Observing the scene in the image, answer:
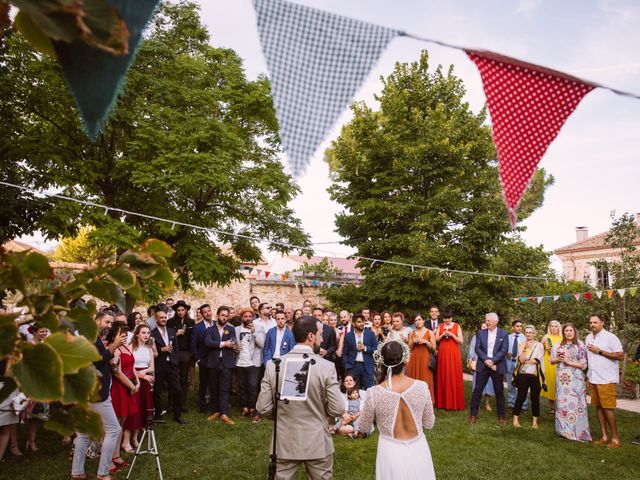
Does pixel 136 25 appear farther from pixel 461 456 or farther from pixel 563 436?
pixel 563 436

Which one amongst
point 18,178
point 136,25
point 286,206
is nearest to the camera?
point 136,25

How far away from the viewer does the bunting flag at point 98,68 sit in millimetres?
1311

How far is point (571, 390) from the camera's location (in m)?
7.61

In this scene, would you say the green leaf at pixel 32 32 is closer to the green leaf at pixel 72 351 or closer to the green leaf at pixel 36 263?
the green leaf at pixel 36 263

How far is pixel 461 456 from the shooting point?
21.1ft

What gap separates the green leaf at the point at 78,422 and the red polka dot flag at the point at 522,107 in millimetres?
2088

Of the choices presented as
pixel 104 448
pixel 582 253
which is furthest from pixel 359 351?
pixel 582 253

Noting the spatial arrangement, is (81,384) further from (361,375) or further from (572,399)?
(361,375)

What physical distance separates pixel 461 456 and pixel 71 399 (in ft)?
21.0

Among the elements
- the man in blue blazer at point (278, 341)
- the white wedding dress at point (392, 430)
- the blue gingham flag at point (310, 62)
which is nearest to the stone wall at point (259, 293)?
the man in blue blazer at point (278, 341)

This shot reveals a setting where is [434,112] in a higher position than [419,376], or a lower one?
higher

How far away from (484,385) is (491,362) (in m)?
0.45

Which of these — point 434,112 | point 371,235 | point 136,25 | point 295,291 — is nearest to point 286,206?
point 371,235

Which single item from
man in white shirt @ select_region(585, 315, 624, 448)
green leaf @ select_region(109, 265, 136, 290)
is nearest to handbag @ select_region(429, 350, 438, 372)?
man in white shirt @ select_region(585, 315, 624, 448)
